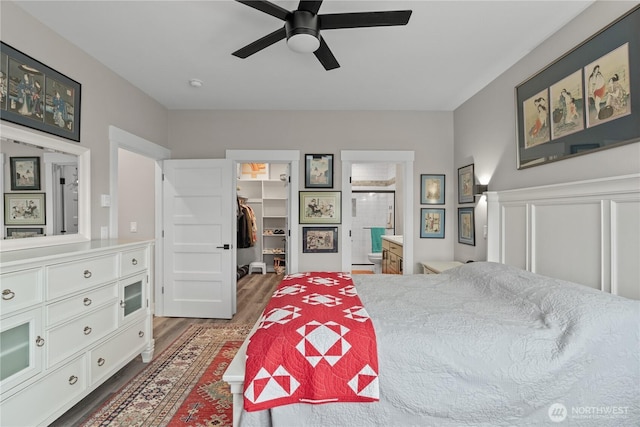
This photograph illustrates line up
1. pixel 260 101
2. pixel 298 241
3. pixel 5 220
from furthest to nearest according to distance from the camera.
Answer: pixel 298 241, pixel 260 101, pixel 5 220

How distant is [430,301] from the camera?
1796 millimetres

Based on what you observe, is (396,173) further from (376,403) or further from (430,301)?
(376,403)

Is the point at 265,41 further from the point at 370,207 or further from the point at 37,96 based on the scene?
the point at 370,207

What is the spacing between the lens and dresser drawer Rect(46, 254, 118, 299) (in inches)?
64.8

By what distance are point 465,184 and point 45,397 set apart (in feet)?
12.6

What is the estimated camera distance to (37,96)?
1.99 metres

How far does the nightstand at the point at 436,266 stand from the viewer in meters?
3.21

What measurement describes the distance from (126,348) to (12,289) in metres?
1.04

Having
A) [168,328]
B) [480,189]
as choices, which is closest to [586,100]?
[480,189]

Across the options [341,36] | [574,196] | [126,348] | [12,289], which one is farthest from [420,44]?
[126,348]

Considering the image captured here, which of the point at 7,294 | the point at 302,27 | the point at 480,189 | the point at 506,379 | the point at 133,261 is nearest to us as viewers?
the point at 506,379

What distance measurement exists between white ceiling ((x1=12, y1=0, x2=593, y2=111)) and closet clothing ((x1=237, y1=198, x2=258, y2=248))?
7.86ft

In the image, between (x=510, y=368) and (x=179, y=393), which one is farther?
(x=179, y=393)

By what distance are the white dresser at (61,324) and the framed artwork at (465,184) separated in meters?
3.26
